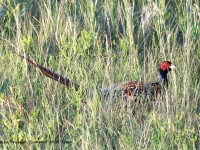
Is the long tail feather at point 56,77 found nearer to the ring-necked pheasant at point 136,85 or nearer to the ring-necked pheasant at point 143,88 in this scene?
the ring-necked pheasant at point 136,85

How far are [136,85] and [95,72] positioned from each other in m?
0.32

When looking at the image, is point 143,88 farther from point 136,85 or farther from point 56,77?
point 56,77

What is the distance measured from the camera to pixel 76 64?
5.24m

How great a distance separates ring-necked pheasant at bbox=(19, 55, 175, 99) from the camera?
4977 millimetres

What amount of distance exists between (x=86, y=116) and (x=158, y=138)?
516 mm

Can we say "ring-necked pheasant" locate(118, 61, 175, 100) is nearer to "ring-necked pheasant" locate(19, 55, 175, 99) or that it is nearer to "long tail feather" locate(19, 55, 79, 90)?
"ring-necked pheasant" locate(19, 55, 175, 99)

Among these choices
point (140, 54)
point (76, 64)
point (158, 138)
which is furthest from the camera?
point (140, 54)

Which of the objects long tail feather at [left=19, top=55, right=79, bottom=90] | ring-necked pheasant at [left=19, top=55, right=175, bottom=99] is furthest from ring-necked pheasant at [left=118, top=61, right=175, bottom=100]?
long tail feather at [left=19, top=55, right=79, bottom=90]

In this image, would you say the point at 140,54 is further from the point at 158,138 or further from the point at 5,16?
the point at 158,138

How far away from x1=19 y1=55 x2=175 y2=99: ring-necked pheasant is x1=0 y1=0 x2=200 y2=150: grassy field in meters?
0.06

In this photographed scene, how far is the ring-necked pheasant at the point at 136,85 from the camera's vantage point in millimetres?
4977

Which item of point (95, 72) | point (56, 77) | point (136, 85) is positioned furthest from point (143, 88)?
point (56, 77)

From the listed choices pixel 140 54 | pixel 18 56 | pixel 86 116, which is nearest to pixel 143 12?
pixel 140 54

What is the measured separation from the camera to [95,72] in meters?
5.24
